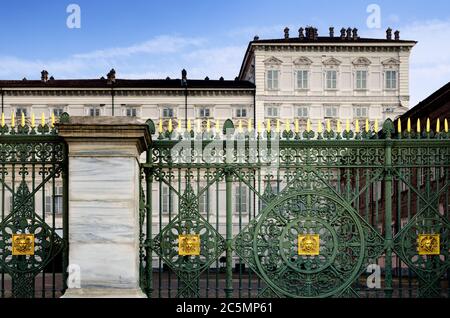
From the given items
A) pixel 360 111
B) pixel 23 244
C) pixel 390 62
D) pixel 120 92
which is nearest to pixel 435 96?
pixel 23 244

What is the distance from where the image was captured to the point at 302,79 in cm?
6919

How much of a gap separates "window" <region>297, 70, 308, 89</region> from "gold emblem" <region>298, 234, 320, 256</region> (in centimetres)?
5797

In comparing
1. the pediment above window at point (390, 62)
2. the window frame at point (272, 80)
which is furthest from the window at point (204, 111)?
the pediment above window at point (390, 62)

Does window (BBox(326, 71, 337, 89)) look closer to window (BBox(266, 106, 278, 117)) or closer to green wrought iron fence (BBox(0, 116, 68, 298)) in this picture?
window (BBox(266, 106, 278, 117))

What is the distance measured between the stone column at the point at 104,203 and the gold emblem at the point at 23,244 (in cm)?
98

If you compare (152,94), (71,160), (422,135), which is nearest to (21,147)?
(71,160)

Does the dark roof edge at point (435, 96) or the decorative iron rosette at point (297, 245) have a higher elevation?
the dark roof edge at point (435, 96)

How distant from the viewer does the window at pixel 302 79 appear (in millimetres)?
69125

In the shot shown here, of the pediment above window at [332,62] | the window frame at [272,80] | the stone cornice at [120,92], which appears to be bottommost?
the stone cornice at [120,92]

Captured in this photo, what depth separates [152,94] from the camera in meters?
67.0

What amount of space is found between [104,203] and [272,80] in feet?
193

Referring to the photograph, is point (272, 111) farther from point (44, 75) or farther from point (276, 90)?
point (44, 75)

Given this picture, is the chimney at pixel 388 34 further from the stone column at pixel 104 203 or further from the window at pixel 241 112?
the stone column at pixel 104 203
